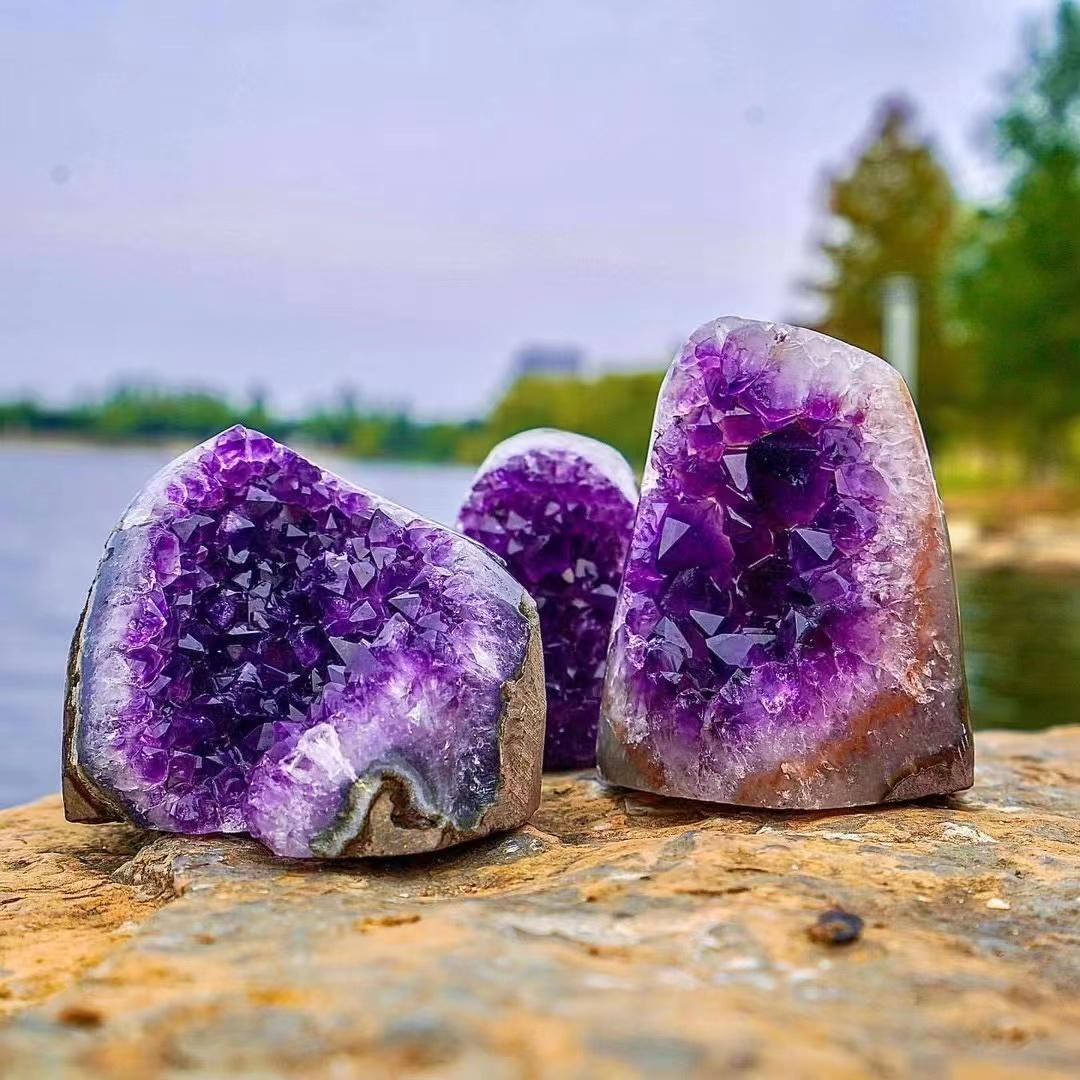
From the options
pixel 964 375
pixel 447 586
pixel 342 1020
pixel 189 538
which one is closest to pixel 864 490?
pixel 447 586

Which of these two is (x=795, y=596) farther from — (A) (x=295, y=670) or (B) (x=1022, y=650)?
(B) (x=1022, y=650)

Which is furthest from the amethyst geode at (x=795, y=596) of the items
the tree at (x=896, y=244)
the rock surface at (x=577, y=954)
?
the tree at (x=896, y=244)

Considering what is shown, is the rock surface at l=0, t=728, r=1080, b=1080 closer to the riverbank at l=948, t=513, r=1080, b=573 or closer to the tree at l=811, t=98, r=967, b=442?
the riverbank at l=948, t=513, r=1080, b=573

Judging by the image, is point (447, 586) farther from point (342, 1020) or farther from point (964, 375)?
point (964, 375)

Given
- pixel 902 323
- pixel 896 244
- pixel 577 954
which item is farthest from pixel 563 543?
pixel 896 244

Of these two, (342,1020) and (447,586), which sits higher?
(447,586)

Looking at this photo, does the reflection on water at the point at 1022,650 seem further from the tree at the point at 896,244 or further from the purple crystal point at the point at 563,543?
the tree at the point at 896,244
